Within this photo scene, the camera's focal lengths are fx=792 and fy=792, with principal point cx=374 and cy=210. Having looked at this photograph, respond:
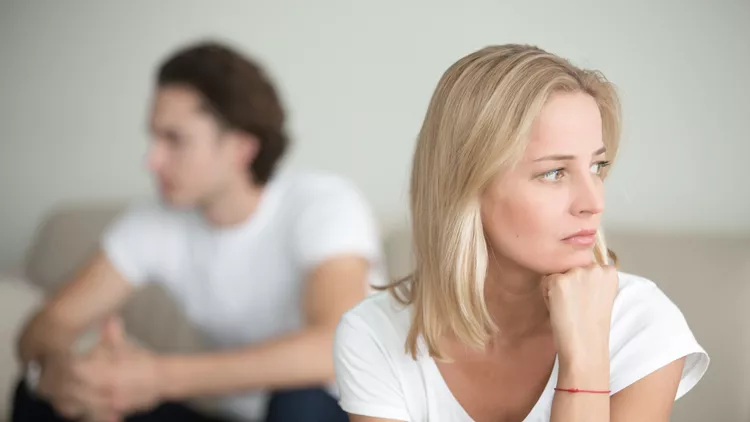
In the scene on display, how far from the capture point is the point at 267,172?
1365 mm

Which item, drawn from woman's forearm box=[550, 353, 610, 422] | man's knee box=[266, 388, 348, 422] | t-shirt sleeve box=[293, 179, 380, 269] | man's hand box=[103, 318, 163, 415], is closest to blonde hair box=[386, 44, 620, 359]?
woman's forearm box=[550, 353, 610, 422]

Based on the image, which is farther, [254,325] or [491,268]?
[254,325]

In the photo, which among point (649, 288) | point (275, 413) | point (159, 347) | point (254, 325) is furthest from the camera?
point (159, 347)

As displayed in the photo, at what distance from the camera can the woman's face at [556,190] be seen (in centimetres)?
62

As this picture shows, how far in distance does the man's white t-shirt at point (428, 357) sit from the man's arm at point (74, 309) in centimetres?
74

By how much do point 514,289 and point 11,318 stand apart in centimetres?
120

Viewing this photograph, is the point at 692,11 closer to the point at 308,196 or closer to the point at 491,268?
the point at 491,268

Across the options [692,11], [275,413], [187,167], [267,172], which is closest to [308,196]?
[267,172]

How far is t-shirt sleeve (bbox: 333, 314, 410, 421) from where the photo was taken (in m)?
0.74

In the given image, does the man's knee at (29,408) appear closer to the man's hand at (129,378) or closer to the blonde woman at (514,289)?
the man's hand at (129,378)

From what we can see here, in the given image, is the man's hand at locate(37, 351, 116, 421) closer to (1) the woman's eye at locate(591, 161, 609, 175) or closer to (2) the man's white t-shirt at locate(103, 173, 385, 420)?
(2) the man's white t-shirt at locate(103, 173, 385, 420)

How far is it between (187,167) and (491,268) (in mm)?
766

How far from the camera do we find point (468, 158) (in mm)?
641

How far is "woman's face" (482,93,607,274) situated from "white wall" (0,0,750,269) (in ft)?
0.75
